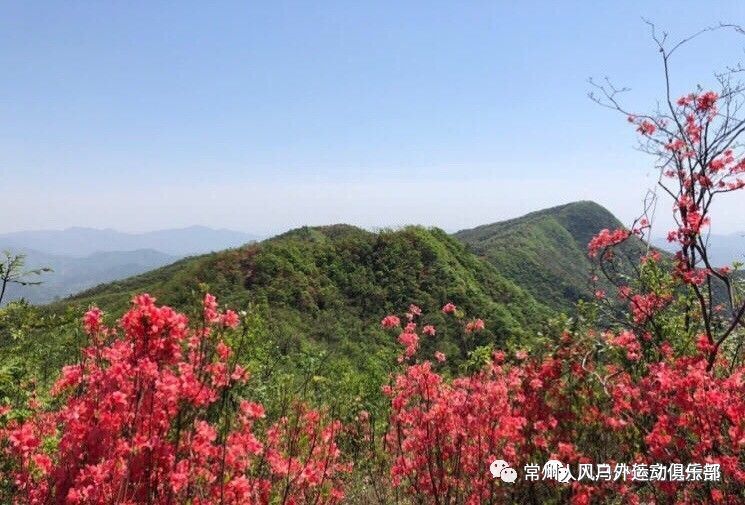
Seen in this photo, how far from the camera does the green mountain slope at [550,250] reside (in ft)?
199

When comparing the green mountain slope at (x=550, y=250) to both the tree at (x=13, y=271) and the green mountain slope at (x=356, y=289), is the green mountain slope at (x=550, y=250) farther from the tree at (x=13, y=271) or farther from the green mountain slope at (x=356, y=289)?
the tree at (x=13, y=271)

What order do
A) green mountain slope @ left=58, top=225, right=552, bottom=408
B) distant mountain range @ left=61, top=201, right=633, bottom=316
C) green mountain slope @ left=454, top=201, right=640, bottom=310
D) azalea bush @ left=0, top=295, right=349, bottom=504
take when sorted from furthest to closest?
green mountain slope @ left=454, top=201, right=640, bottom=310 → distant mountain range @ left=61, top=201, right=633, bottom=316 → green mountain slope @ left=58, top=225, right=552, bottom=408 → azalea bush @ left=0, top=295, right=349, bottom=504

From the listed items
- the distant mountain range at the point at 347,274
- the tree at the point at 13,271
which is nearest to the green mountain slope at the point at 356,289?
the distant mountain range at the point at 347,274

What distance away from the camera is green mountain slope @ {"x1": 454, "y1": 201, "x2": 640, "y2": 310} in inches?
2388

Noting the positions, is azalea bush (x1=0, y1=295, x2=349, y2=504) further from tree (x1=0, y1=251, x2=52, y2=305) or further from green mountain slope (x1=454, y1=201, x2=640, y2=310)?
green mountain slope (x1=454, y1=201, x2=640, y2=310)

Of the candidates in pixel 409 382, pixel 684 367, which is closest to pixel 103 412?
pixel 409 382

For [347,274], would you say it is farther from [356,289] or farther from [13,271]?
[13,271]

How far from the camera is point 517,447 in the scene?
17.6 feet

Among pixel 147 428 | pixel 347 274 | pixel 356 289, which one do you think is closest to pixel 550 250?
pixel 347 274

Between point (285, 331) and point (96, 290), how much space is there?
3735 cm

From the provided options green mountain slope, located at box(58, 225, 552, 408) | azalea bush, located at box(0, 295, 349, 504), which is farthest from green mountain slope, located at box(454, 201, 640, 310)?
azalea bush, located at box(0, 295, 349, 504)

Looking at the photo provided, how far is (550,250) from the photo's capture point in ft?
273

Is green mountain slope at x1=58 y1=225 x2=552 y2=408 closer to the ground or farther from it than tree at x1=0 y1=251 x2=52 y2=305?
closer to the ground

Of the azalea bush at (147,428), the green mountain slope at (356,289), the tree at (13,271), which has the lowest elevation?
the green mountain slope at (356,289)
